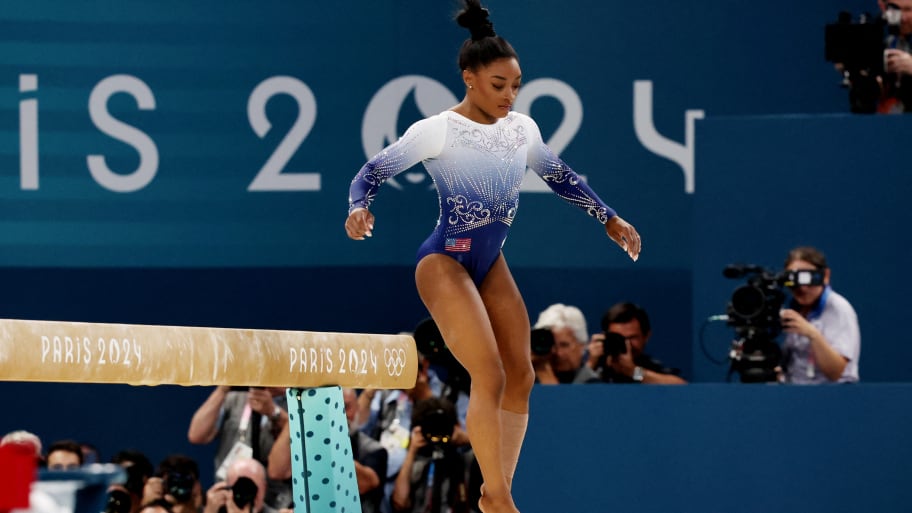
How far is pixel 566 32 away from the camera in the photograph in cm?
947

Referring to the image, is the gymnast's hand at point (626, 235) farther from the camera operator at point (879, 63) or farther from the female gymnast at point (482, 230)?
the camera operator at point (879, 63)

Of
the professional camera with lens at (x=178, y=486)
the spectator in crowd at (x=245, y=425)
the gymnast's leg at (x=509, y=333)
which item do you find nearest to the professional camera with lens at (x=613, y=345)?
the spectator in crowd at (x=245, y=425)

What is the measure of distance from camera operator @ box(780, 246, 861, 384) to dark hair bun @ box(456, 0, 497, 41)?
108 inches

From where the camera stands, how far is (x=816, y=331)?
6.91 metres

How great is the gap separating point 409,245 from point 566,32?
1.68 m

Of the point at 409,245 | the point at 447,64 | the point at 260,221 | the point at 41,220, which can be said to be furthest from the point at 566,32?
the point at 41,220

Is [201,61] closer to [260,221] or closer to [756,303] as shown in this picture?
[260,221]

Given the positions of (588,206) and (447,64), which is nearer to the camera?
(588,206)

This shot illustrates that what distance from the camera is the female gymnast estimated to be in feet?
15.4

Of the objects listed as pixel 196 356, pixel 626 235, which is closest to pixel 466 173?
pixel 626 235

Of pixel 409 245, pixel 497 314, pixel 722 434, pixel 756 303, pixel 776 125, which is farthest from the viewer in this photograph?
pixel 409 245

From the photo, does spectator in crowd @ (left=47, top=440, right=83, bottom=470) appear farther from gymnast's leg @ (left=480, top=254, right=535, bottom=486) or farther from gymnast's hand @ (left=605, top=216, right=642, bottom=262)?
gymnast's hand @ (left=605, top=216, right=642, bottom=262)

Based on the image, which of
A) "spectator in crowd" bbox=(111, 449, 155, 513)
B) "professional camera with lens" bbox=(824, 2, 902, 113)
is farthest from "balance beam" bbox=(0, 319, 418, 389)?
"professional camera with lens" bbox=(824, 2, 902, 113)

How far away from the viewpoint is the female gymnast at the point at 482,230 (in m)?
4.70
